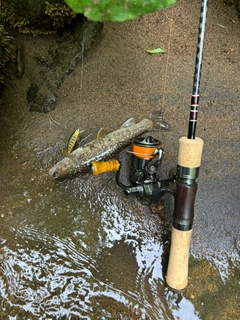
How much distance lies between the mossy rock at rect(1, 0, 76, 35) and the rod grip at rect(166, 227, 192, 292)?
1609 mm

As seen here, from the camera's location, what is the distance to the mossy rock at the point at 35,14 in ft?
7.27

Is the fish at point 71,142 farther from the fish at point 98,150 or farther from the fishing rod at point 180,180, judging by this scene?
the fishing rod at point 180,180

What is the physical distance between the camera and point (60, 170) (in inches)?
81.2

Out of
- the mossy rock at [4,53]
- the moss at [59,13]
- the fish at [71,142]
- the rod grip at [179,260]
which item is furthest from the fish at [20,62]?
the rod grip at [179,260]

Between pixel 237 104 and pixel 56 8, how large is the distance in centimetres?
143

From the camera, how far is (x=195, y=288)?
6.56ft

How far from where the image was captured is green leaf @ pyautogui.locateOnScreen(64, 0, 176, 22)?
4.10 ft

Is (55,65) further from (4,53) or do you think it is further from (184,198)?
(184,198)

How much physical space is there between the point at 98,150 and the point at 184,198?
2.15ft

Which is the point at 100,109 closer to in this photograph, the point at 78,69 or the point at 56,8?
the point at 78,69

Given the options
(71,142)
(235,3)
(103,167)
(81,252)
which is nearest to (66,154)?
(71,142)

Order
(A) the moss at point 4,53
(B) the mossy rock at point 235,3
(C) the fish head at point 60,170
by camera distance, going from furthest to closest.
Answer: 1. (B) the mossy rock at point 235,3
2. (A) the moss at point 4,53
3. (C) the fish head at point 60,170

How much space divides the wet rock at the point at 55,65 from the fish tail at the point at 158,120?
0.66 m

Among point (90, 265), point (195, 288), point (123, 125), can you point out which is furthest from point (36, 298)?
point (123, 125)
